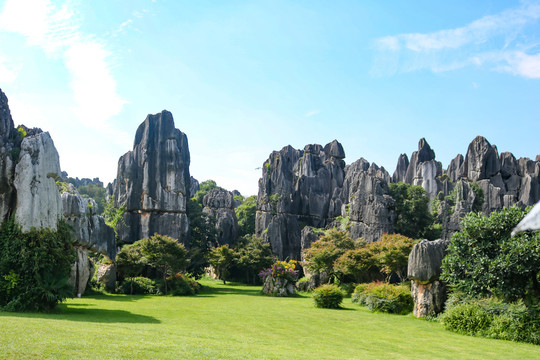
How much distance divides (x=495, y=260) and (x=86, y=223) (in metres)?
20.2

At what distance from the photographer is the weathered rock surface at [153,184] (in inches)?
1599

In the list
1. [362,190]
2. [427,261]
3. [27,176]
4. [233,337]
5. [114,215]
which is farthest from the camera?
[114,215]

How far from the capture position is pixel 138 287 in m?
28.6

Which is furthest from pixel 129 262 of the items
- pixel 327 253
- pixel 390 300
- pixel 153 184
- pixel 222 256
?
pixel 390 300

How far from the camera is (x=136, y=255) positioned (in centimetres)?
2991

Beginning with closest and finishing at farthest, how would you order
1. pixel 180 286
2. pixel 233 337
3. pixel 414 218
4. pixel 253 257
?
pixel 233 337
pixel 180 286
pixel 253 257
pixel 414 218

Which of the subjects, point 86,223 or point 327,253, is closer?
point 86,223

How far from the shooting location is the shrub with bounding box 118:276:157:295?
28125 mm

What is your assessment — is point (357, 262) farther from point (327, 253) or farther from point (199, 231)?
point (199, 231)

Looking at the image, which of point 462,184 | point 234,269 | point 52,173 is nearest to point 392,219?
point 462,184

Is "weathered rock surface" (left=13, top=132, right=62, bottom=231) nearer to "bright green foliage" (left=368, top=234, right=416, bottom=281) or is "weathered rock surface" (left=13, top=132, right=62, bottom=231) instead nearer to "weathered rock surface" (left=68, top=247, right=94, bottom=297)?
"weathered rock surface" (left=68, top=247, right=94, bottom=297)

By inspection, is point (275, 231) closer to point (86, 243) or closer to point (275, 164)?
point (275, 164)

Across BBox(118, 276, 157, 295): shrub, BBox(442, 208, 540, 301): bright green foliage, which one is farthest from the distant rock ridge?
BBox(442, 208, 540, 301): bright green foliage

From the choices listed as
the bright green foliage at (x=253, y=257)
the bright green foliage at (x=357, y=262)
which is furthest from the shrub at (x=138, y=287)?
the bright green foliage at (x=357, y=262)
